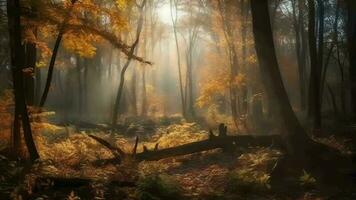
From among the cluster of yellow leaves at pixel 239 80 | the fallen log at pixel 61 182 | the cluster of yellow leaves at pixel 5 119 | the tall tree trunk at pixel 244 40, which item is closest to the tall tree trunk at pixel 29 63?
the cluster of yellow leaves at pixel 5 119

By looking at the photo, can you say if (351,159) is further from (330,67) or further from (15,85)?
(330,67)

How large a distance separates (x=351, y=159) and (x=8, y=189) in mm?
8551

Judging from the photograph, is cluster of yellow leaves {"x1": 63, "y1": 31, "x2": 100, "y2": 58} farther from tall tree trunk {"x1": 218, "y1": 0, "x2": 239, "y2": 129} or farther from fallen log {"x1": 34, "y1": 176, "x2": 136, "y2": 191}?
tall tree trunk {"x1": 218, "y1": 0, "x2": 239, "y2": 129}

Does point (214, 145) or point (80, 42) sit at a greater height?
point (80, 42)

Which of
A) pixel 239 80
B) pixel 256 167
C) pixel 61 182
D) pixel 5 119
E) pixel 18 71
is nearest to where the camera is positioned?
pixel 61 182

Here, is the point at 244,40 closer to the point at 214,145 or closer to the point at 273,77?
the point at 214,145

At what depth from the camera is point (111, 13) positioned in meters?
14.6

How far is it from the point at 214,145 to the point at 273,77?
3.44m

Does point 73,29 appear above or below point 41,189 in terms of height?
above

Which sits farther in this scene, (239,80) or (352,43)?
(239,80)

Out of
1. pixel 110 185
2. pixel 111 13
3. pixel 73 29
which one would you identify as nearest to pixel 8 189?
pixel 110 185

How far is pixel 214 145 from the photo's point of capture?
1505 cm

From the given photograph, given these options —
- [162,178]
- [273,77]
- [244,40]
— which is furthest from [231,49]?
[162,178]

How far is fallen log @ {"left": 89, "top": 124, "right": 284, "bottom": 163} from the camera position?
14.4 metres
